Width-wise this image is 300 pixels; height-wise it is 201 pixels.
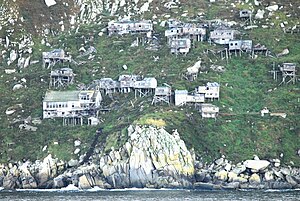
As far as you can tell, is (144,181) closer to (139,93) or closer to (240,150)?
(240,150)

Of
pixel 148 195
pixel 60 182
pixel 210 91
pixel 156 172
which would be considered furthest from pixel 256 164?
pixel 60 182

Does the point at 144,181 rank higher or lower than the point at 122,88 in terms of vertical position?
lower

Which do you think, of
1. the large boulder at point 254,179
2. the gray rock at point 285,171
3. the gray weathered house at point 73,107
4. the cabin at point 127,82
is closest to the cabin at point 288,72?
the cabin at point 127,82

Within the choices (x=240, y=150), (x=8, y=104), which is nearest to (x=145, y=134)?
(x=240, y=150)

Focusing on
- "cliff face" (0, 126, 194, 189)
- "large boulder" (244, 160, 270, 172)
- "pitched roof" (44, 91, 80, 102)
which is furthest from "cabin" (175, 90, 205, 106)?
"large boulder" (244, 160, 270, 172)

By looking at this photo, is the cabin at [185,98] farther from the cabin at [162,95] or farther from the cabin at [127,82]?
the cabin at [127,82]

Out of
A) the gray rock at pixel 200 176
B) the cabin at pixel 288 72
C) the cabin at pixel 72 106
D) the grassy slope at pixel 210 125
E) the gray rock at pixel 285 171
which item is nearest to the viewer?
the gray rock at pixel 285 171
